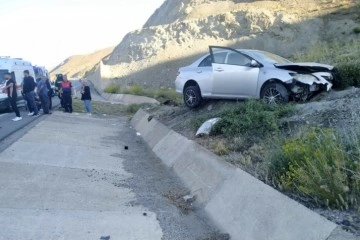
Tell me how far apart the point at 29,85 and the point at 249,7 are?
42.4 meters

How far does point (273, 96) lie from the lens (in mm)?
12031

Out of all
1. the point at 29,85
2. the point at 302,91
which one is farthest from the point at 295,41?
the point at 302,91

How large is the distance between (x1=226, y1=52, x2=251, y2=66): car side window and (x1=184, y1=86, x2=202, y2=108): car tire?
5.12ft

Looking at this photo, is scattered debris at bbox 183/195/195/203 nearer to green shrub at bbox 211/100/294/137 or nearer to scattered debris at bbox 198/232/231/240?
scattered debris at bbox 198/232/231/240

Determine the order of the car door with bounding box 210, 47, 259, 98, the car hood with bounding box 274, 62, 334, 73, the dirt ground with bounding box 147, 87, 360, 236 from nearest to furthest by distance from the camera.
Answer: the dirt ground with bounding box 147, 87, 360, 236
the car hood with bounding box 274, 62, 334, 73
the car door with bounding box 210, 47, 259, 98

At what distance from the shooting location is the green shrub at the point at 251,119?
9359mm

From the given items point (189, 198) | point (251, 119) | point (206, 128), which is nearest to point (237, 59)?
point (206, 128)

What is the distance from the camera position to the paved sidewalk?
5973mm

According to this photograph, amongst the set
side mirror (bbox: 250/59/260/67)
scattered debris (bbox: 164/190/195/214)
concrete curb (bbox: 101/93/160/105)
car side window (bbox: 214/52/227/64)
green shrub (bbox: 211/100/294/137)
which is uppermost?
car side window (bbox: 214/52/227/64)

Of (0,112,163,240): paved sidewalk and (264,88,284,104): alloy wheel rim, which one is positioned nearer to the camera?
(0,112,163,240): paved sidewalk

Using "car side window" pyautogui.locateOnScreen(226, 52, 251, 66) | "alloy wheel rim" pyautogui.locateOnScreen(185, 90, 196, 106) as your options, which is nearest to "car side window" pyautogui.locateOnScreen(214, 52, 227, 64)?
"car side window" pyautogui.locateOnScreen(226, 52, 251, 66)

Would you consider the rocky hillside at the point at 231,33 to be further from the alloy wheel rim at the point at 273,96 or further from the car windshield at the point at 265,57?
the alloy wheel rim at the point at 273,96

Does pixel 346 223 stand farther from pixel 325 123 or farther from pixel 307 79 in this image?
pixel 307 79

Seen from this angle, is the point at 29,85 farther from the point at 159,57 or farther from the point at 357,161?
the point at 159,57
